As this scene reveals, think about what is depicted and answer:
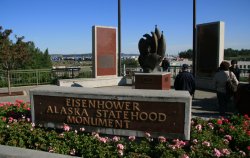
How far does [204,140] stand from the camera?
477cm

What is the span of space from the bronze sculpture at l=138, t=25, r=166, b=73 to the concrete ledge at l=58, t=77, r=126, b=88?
5531 millimetres

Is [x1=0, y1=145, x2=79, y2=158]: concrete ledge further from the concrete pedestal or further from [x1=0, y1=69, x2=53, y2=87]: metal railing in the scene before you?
[x1=0, y1=69, x2=53, y2=87]: metal railing

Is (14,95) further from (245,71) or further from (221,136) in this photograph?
(245,71)

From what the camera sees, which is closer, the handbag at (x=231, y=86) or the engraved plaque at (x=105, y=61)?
the handbag at (x=231, y=86)

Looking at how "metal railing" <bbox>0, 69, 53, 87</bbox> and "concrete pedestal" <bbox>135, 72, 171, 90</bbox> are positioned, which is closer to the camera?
"concrete pedestal" <bbox>135, 72, 171, 90</bbox>

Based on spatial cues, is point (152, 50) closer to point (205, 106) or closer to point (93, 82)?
point (205, 106)

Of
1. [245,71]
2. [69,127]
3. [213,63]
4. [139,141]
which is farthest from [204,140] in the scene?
[245,71]

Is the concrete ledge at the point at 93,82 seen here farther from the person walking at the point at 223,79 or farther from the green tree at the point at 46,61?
the green tree at the point at 46,61

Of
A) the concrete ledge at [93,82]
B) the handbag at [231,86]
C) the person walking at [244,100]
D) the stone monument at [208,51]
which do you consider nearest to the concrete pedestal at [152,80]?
the handbag at [231,86]

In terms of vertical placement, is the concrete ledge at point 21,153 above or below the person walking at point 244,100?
below

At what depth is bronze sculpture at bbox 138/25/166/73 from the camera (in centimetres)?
1245

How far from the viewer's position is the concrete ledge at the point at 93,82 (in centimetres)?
1669

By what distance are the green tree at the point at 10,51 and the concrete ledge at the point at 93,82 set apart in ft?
8.52

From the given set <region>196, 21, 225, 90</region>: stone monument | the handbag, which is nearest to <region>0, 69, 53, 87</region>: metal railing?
<region>196, 21, 225, 90</region>: stone monument
